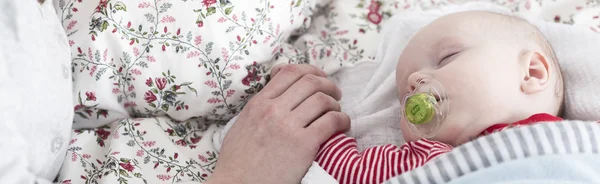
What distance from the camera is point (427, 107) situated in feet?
→ 3.26

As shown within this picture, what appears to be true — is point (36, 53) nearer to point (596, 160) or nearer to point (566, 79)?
Answer: point (596, 160)

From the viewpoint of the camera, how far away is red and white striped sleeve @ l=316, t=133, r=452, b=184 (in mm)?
993

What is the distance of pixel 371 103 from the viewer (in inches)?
50.4

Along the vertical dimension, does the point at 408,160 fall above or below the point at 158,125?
above

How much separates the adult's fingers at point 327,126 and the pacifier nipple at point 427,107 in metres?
0.14

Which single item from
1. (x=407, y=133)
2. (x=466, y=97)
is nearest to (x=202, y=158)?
(x=407, y=133)

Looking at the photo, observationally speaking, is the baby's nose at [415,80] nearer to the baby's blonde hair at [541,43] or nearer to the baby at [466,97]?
the baby at [466,97]

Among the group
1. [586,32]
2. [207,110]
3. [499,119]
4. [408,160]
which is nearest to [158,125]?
[207,110]

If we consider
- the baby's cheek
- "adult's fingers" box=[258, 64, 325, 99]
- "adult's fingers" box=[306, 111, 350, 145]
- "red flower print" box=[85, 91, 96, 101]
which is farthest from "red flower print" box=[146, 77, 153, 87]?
the baby's cheek

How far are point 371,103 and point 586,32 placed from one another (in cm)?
49

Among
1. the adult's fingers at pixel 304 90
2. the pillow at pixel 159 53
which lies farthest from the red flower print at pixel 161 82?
the adult's fingers at pixel 304 90

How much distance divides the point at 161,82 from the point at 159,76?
13mm

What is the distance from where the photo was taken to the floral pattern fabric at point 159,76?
1.12 m

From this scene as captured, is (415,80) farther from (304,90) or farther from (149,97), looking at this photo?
(149,97)
